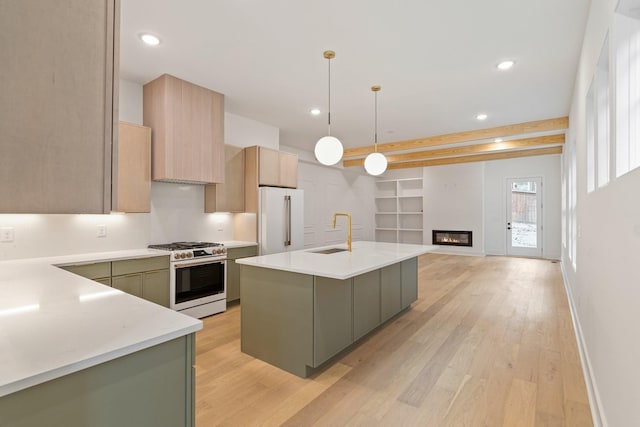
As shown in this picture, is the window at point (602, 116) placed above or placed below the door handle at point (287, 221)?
above

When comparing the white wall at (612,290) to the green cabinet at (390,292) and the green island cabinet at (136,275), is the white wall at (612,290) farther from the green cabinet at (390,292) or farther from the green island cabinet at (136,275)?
the green island cabinet at (136,275)

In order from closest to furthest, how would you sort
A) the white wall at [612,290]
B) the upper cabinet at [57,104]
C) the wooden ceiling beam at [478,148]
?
the upper cabinet at [57,104]
the white wall at [612,290]
the wooden ceiling beam at [478,148]

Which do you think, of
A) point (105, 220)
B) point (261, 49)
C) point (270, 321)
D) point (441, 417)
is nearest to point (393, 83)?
point (261, 49)

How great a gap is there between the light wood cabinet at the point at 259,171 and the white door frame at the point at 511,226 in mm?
6870

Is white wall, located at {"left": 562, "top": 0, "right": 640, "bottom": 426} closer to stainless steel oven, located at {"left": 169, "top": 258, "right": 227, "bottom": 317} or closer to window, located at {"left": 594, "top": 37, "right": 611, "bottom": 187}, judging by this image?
window, located at {"left": 594, "top": 37, "right": 611, "bottom": 187}

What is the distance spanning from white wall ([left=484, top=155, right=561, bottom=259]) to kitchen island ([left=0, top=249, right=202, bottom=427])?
9340 mm

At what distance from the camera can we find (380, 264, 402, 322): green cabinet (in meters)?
3.37

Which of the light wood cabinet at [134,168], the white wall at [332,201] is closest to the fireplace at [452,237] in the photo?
the white wall at [332,201]

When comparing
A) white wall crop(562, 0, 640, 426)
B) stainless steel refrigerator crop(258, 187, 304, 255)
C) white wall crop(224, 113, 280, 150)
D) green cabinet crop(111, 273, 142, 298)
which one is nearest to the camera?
white wall crop(562, 0, 640, 426)

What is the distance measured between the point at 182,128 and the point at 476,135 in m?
5.09

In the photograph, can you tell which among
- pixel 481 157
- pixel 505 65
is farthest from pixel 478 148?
pixel 505 65

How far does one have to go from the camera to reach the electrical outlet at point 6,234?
2840mm

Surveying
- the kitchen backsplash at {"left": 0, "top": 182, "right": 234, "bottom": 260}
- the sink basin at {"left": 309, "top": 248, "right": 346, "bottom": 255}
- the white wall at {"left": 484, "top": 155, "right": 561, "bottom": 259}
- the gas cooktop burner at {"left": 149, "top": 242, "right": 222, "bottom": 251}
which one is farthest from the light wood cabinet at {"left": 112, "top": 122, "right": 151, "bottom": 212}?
the white wall at {"left": 484, "top": 155, "right": 561, "bottom": 259}

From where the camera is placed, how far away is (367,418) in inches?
76.7
